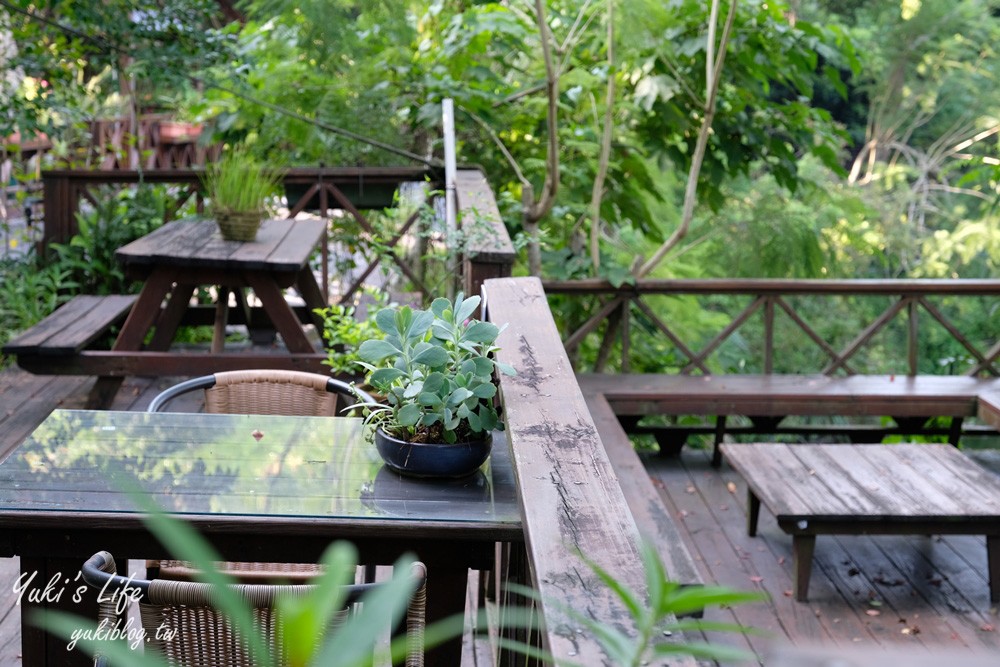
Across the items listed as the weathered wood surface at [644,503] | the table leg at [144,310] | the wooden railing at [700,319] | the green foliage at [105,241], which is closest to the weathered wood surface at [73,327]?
the table leg at [144,310]

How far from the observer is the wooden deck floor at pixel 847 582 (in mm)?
3318

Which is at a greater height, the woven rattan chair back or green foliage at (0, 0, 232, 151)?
green foliage at (0, 0, 232, 151)

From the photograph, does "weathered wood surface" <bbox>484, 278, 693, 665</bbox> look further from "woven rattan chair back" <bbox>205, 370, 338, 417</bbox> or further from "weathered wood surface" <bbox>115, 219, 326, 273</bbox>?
"weathered wood surface" <bbox>115, 219, 326, 273</bbox>

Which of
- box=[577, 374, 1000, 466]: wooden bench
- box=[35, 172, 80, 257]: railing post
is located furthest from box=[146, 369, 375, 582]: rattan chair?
box=[35, 172, 80, 257]: railing post

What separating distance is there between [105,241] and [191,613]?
447 cm

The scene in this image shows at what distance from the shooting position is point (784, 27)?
506 cm

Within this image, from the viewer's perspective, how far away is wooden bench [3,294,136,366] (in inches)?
153

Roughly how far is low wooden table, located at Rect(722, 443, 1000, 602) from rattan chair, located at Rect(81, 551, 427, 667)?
2.38 metres

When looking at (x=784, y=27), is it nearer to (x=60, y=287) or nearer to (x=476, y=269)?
(x=476, y=269)

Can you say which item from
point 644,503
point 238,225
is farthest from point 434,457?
point 238,225

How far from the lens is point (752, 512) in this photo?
4.09 meters

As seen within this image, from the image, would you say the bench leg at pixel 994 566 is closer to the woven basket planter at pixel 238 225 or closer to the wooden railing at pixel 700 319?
the wooden railing at pixel 700 319

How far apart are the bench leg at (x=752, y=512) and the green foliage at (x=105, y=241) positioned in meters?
3.30

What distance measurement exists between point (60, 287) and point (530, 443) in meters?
4.39
